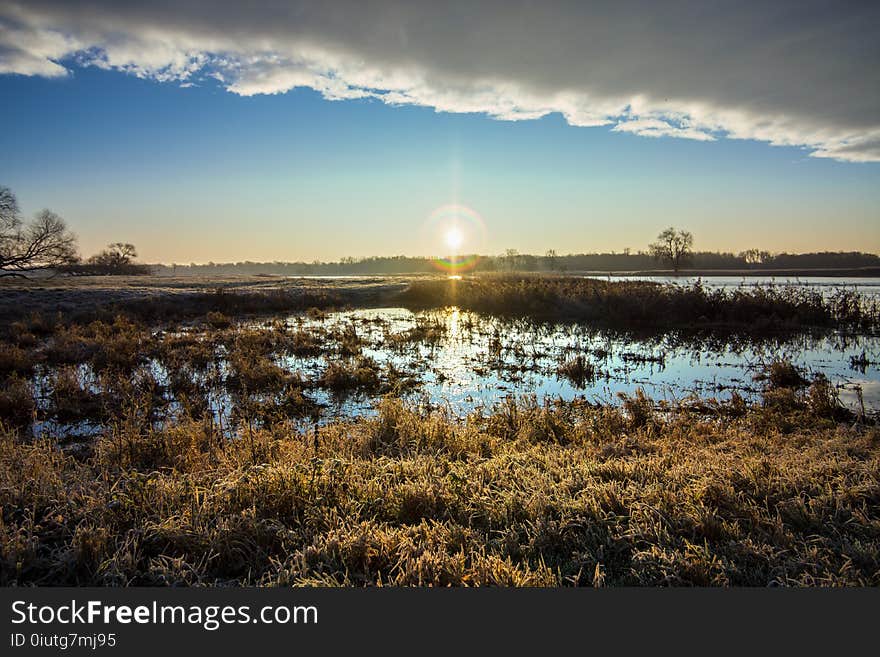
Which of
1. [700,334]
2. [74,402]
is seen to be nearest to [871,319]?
[700,334]

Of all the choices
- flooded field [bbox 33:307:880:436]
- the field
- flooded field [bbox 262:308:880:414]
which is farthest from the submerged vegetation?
the field

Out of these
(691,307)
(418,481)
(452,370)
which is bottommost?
(452,370)

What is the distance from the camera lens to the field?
3.52 meters

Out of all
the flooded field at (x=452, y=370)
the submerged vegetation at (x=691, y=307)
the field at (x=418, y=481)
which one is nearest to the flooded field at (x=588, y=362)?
the flooded field at (x=452, y=370)

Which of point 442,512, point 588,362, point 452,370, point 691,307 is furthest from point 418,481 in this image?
point 691,307

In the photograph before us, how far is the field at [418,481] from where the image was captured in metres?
3.52

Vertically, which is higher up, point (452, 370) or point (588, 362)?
point (588, 362)

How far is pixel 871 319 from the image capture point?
19.7 m

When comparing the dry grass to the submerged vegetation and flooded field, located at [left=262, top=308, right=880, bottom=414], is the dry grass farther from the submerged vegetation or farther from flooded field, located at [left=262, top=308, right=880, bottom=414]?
the submerged vegetation

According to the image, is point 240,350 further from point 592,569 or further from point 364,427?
point 592,569

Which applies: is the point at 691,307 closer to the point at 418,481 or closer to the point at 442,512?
the point at 418,481

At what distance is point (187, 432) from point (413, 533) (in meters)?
4.27

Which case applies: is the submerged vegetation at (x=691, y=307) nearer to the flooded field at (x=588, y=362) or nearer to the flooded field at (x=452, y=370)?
the flooded field at (x=452, y=370)

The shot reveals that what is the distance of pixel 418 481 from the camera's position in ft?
16.6
